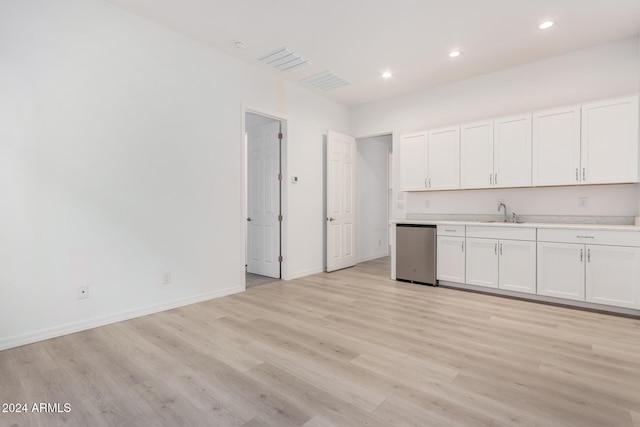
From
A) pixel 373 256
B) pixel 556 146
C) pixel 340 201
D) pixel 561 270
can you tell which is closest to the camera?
pixel 561 270

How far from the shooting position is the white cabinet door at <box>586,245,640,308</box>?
10.3ft

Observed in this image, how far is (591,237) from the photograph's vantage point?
3.32 metres

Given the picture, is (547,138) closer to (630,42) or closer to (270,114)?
(630,42)

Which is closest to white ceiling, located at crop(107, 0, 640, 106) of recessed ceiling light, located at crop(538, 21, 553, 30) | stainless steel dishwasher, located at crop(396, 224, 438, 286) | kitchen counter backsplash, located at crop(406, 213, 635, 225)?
recessed ceiling light, located at crop(538, 21, 553, 30)

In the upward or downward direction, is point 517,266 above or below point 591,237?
below

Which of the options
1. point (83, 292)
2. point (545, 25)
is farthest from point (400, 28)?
point (83, 292)

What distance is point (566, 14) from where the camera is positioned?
3.05m

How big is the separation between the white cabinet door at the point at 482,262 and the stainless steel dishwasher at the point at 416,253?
1.52 feet

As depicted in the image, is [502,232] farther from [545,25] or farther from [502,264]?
[545,25]

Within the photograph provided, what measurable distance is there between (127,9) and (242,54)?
1.25 metres

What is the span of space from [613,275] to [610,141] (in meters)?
1.42

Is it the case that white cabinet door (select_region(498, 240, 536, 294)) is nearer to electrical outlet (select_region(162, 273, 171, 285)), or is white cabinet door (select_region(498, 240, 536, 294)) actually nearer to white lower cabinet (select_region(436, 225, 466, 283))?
white lower cabinet (select_region(436, 225, 466, 283))

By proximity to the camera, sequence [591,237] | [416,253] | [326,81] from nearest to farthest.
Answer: [591,237] → [416,253] → [326,81]

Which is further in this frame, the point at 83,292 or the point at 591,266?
the point at 591,266
